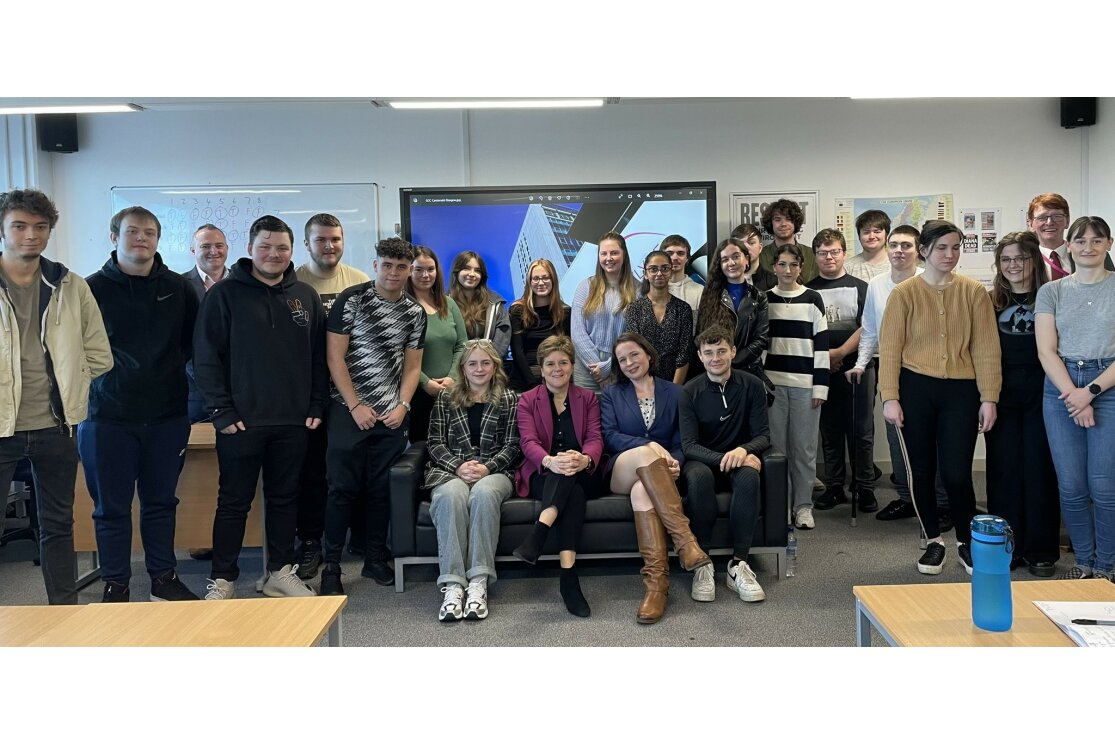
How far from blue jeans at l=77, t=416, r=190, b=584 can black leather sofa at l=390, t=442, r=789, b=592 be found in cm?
85

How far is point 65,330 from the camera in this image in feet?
8.30

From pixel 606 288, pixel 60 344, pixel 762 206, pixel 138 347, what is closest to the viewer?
pixel 60 344

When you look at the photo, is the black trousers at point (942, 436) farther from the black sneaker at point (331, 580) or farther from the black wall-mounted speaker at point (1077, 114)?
the black wall-mounted speaker at point (1077, 114)

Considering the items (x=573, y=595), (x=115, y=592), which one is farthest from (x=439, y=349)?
(x=115, y=592)

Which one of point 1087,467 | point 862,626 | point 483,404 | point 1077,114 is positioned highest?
point 1077,114

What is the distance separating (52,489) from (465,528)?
57.0 inches

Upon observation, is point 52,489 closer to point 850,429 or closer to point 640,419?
point 640,419

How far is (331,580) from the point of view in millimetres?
3334

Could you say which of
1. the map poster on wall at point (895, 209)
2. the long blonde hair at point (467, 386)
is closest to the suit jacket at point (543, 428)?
the long blonde hair at point (467, 386)

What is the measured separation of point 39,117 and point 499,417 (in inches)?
157

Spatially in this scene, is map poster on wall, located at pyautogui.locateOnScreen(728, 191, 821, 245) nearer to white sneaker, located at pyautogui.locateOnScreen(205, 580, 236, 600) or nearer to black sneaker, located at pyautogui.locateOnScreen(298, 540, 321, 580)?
black sneaker, located at pyautogui.locateOnScreen(298, 540, 321, 580)

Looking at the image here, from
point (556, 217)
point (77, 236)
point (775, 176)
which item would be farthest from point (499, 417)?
point (77, 236)

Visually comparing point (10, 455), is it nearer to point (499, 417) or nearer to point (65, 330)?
point (65, 330)
